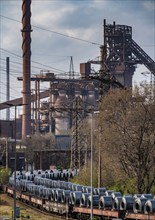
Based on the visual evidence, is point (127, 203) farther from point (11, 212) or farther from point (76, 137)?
point (76, 137)

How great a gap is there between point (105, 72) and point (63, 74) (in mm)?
74342

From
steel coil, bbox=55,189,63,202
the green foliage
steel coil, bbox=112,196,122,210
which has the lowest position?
the green foliage

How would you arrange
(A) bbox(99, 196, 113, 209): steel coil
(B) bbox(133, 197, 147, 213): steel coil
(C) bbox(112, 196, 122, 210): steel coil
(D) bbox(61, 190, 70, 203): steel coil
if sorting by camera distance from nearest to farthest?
(B) bbox(133, 197, 147, 213): steel coil
(C) bbox(112, 196, 122, 210): steel coil
(A) bbox(99, 196, 113, 209): steel coil
(D) bbox(61, 190, 70, 203): steel coil

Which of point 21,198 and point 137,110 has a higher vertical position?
point 137,110

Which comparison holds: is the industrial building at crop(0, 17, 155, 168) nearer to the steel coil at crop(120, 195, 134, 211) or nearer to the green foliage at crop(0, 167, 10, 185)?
the green foliage at crop(0, 167, 10, 185)

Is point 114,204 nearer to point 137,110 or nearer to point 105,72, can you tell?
point 137,110

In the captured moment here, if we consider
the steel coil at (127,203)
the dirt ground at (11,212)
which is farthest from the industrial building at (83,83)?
the steel coil at (127,203)

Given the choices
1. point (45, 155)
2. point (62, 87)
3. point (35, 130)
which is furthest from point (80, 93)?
point (45, 155)

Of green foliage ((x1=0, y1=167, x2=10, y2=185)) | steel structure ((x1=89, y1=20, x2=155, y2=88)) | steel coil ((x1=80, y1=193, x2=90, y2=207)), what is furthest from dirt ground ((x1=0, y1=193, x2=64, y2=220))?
steel structure ((x1=89, y1=20, x2=155, y2=88))

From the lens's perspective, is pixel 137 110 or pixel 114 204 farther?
pixel 137 110

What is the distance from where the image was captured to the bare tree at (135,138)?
47.0 m

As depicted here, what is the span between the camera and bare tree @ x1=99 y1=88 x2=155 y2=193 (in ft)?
154

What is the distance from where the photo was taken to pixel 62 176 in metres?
66.1

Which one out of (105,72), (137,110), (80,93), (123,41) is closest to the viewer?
(137,110)
